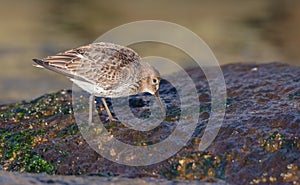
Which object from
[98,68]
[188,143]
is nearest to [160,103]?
[98,68]

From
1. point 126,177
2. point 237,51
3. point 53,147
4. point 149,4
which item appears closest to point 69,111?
point 53,147

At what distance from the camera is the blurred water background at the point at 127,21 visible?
50.7ft

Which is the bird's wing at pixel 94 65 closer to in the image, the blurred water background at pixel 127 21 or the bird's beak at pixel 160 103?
the bird's beak at pixel 160 103

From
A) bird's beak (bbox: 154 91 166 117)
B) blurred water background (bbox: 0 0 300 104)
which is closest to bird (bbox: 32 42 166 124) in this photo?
bird's beak (bbox: 154 91 166 117)

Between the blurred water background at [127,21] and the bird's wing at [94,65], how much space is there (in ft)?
18.2

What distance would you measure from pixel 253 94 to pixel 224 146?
163 cm

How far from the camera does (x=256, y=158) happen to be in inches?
275

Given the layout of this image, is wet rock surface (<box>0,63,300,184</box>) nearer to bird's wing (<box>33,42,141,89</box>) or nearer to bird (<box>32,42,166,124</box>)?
bird (<box>32,42,166,124</box>)

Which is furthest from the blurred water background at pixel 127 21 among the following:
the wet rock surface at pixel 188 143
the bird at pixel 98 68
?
the wet rock surface at pixel 188 143

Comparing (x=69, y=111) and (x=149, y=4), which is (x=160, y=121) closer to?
(x=69, y=111)

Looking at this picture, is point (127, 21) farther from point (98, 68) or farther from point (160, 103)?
point (160, 103)

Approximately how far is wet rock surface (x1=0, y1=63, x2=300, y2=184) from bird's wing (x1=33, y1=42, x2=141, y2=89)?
45cm

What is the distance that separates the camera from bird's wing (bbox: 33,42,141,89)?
8.62 meters

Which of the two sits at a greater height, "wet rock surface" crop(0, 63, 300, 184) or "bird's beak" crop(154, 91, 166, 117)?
"bird's beak" crop(154, 91, 166, 117)
